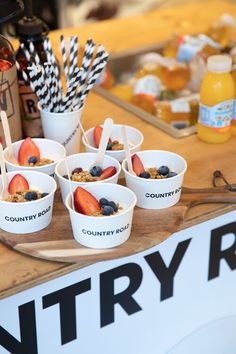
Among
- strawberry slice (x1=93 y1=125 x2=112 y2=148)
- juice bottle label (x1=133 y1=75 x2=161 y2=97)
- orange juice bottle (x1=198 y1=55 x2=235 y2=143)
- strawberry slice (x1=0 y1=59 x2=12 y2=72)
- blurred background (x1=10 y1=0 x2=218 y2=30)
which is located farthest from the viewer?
blurred background (x1=10 y1=0 x2=218 y2=30)

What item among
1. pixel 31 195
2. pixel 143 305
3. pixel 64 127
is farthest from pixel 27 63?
pixel 143 305

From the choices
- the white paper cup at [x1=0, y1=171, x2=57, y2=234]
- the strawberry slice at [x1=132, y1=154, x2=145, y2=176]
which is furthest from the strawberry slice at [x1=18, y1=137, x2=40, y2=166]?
the strawberry slice at [x1=132, y1=154, x2=145, y2=176]

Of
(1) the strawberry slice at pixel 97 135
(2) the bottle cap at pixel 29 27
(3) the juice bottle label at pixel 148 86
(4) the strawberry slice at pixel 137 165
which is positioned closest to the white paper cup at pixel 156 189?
(4) the strawberry slice at pixel 137 165

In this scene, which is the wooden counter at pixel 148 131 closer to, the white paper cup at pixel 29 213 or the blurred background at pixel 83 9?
the white paper cup at pixel 29 213

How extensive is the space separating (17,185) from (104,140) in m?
0.20

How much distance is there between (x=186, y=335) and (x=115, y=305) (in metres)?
0.29

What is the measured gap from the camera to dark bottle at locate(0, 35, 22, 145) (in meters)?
1.37

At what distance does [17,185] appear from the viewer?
127 centimetres

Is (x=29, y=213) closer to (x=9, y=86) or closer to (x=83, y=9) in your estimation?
(x=9, y=86)

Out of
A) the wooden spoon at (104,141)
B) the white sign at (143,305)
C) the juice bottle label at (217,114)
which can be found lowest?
the white sign at (143,305)

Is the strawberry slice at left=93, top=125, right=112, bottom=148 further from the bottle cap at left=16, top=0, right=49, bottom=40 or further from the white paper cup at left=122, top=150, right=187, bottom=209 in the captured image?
the bottle cap at left=16, top=0, right=49, bottom=40

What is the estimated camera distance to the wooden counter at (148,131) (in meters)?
1.17

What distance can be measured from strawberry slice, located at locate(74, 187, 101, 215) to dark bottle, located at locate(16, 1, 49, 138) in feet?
1.26

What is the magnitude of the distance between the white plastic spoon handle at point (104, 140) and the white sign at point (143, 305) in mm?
225
